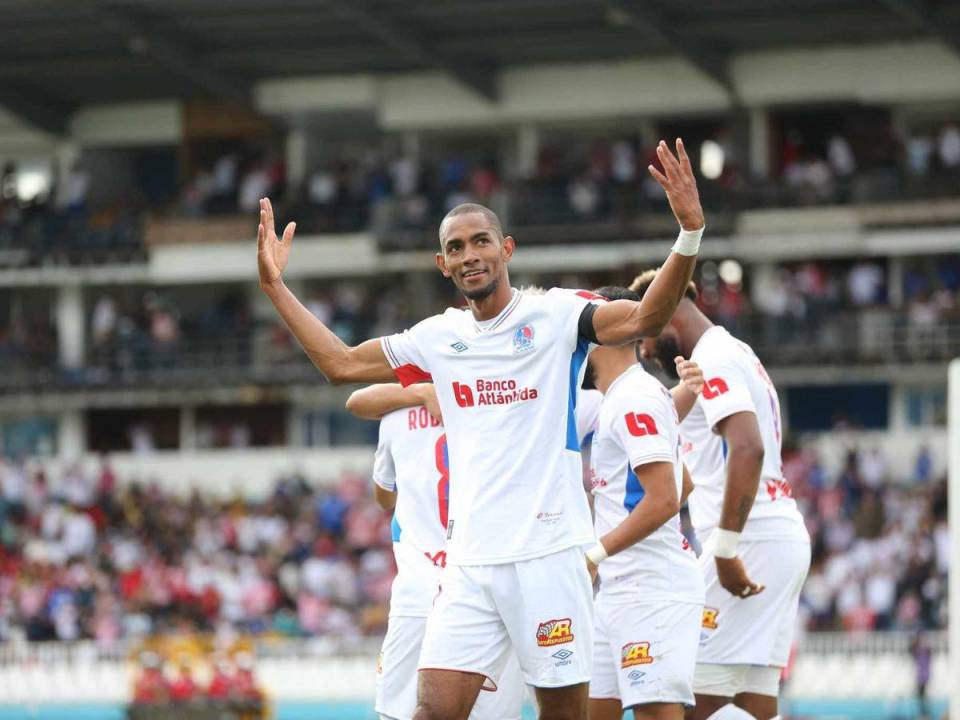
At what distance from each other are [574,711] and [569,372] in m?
1.27

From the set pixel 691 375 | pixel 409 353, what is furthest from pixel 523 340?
pixel 691 375

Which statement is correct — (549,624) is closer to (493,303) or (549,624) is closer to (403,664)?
(493,303)

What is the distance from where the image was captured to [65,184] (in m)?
42.9

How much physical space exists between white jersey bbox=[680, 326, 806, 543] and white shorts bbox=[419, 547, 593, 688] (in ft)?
5.61

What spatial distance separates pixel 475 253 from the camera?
25.2ft

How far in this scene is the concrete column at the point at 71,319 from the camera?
43.4m

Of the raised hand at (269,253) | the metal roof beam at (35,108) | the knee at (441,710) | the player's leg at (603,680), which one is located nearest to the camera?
the knee at (441,710)

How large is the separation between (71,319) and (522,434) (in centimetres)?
3695

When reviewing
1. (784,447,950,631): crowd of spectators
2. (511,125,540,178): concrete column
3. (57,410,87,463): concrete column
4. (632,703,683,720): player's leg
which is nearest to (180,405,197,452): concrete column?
(57,410,87,463): concrete column

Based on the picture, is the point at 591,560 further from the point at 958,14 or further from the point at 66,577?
the point at 958,14

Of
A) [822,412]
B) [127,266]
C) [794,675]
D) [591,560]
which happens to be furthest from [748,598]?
[127,266]

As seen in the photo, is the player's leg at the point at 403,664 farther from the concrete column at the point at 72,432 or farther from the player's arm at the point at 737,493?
the concrete column at the point at 72,432

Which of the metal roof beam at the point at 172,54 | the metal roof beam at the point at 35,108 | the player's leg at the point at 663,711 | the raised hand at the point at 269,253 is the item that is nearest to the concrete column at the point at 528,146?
the metal roof beam at the point at 172,54

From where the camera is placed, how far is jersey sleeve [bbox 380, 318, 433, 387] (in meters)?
7.93
